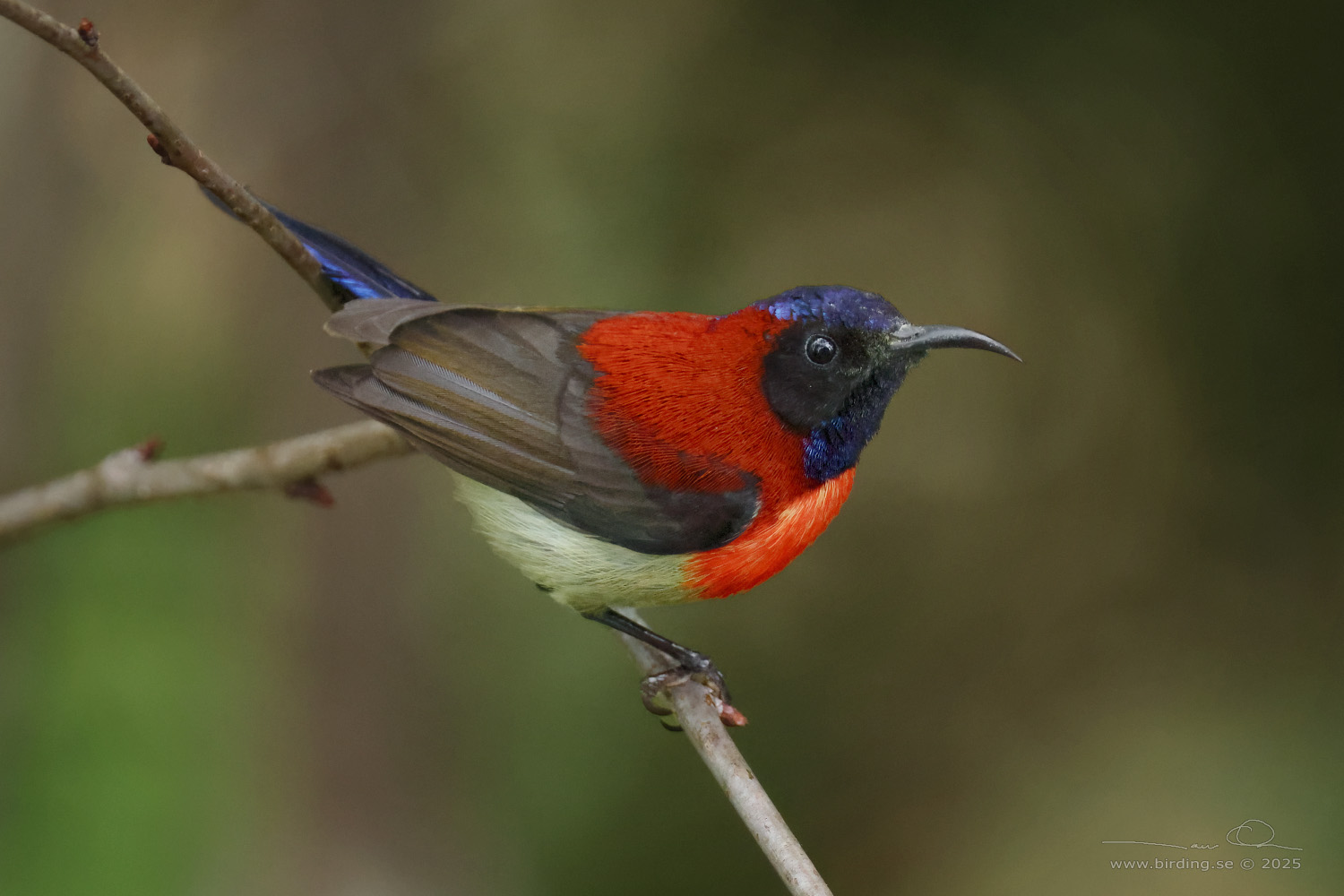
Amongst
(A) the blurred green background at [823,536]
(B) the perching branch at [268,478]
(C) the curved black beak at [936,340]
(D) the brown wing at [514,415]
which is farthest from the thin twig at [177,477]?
(C) the curved black beak at [936,340]

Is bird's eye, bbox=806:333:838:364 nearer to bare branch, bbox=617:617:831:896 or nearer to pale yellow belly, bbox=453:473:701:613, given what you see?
pale yellow belly, bbox=453:473:701:613

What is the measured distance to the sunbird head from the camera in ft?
9.36

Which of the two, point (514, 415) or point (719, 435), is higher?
point (514, 415)

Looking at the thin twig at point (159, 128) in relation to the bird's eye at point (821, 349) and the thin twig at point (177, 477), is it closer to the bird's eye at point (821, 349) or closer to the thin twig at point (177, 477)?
the thin twig at point (177, 477)

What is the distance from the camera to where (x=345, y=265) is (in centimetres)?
334

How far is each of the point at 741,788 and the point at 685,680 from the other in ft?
2.08

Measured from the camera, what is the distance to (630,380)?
10.1 feet

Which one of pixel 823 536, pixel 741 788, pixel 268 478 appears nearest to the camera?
pixel 741 788

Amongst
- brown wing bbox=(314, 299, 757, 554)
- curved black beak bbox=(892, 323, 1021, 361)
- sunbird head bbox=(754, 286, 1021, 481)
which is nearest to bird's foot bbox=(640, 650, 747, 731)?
brown wing bbox=(314, 299, 757, 554)

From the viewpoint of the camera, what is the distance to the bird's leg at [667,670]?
3180 millimetres

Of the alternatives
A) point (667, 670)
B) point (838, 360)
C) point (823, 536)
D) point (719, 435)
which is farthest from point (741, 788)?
point (823, 536)

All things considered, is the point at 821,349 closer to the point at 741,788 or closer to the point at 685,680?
the point at 685,680

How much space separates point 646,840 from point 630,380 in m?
1.85

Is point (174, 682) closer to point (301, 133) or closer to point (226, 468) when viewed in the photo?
point (226, 468)
